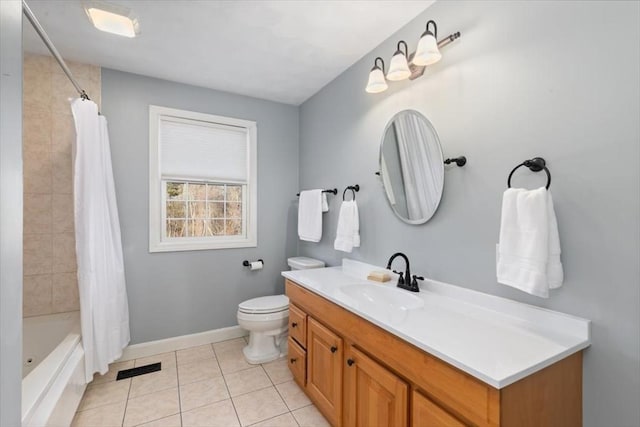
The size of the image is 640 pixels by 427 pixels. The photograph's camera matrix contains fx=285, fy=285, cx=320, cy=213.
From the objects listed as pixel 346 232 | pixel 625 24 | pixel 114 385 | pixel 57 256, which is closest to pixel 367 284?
pixel 346 232

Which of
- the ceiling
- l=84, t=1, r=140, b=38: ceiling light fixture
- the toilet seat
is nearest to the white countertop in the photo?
the toilet seat

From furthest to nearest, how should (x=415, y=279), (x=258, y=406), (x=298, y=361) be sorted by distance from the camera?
1. (x=298, y=361)
2. (x=258, y=406)
3. (x=415, y=279)

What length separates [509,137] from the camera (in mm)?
1293

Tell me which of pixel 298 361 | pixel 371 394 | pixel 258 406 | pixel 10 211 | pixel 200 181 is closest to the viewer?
pixel 10 211

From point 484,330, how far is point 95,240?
96.3 inches

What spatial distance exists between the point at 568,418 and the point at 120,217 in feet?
10.1

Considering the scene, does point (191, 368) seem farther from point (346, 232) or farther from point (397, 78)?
point (397, 78)

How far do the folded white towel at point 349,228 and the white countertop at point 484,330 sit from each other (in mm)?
585

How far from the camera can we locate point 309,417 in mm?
1803

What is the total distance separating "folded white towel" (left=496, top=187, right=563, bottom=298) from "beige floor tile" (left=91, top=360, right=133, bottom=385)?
2820mm

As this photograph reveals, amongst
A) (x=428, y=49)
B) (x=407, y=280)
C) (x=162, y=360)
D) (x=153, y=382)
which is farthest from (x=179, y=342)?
(x=428, y=49)

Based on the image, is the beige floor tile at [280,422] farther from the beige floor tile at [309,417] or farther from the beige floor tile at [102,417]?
the beige floor tile at [102,417]

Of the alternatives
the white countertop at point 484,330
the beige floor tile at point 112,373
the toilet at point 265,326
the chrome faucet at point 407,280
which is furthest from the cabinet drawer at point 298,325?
the beige floor tile at point 112,373

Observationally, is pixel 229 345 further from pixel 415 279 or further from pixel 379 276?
pixel 415 279
